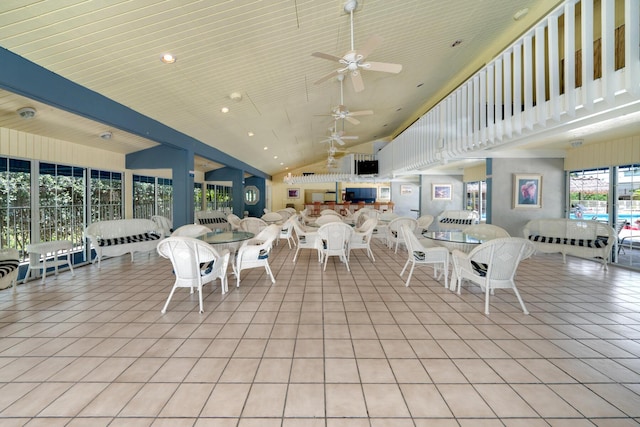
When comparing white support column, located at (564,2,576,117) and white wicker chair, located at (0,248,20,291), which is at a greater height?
white support column, located at (564,2,576,117)

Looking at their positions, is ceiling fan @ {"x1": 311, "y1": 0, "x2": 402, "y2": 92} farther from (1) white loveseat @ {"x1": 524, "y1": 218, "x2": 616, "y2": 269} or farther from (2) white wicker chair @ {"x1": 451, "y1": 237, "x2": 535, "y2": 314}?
(1) white loveseat @ {"x1": 524, "y1": 218, "x2": 616, "y2": 269}

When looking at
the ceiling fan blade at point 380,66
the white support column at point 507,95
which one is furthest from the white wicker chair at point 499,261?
the ceiling fan blade at point 380,66

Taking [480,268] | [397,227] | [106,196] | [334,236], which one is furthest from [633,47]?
[106,196]

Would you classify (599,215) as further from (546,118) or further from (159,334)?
(159,334)

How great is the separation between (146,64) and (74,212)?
12.9 ft

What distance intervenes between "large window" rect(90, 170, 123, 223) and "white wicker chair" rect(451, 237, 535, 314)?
7105 millimetres

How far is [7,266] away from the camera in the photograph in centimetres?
338

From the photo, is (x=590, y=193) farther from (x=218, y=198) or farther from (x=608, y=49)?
(x=218, y=198)

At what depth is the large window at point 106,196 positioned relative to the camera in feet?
19.9

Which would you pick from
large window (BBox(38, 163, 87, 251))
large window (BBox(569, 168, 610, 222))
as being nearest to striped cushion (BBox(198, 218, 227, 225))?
large window (BBox(38, 163, 87, 251))

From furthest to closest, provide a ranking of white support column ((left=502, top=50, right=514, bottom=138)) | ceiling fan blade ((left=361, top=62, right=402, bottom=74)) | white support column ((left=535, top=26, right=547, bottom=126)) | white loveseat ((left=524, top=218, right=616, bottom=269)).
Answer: white loveseat ((left=524, top=218, right=616, bottom=269))
white support column ((left=502, top=50, right=514, bottom=138))
ceiling fan blade ((left=361, top=62, right=402, bottom=74))
white support column ((left=535, top=26, right=547, bottom=126))

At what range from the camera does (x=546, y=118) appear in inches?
135

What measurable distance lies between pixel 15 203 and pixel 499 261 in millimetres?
6844

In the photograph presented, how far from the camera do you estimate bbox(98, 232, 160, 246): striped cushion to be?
5344mm
